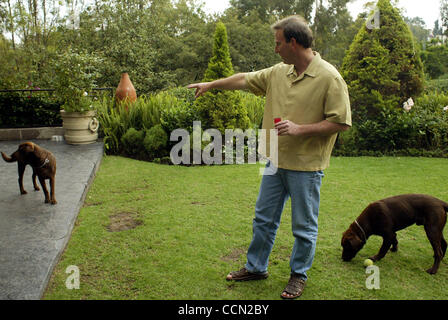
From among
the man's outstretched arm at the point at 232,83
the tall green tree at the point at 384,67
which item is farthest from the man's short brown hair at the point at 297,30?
the tall green tree at the point at 384,67

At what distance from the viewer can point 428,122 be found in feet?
25.6

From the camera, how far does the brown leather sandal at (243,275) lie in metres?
2.98

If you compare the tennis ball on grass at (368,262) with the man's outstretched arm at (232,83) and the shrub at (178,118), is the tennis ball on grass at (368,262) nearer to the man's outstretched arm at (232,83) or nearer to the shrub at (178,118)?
the man's outstretched arm at (232,83)

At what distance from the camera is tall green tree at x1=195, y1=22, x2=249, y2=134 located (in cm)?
730

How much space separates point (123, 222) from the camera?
4199 mm

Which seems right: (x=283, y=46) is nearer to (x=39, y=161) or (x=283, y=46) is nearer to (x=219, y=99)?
(x=39, y=161)

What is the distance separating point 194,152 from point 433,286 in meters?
4.76

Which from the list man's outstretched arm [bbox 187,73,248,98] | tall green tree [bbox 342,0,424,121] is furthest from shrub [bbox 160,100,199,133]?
man's outstretched arm [bbox 187,73,248,98]

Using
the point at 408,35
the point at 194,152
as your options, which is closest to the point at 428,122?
the point at 408,35

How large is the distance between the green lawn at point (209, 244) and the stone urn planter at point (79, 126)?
192 cm

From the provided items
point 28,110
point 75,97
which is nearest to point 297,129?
point 75,97

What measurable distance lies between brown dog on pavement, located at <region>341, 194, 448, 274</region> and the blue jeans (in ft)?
2.24

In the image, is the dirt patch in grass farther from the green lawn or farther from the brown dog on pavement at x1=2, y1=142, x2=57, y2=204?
the brown dog on pavement at x1=2, y1=142, x2=57, y2=204
